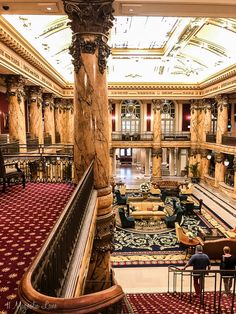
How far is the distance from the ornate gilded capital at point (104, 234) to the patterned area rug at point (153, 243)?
447 centimetres

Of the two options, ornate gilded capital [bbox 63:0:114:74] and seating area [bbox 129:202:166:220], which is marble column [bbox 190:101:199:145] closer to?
seating area [bbox 129:202:166:220]

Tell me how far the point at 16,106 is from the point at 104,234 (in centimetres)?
725

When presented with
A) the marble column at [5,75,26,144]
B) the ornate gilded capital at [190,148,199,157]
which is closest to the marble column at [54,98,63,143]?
the marble column at [5,75,26,144]

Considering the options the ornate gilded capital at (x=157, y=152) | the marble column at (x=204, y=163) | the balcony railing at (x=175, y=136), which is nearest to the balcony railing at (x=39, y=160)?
the ornate gilded capital at (x=157, y=152)

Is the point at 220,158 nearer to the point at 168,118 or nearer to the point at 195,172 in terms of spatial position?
the point at 195,172

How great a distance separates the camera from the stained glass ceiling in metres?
10.9

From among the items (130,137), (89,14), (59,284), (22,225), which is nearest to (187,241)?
(22,225)

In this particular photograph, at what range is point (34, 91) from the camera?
→ 43.9 ft

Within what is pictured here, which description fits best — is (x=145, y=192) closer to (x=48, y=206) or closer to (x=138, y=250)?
(x=138, y=250)

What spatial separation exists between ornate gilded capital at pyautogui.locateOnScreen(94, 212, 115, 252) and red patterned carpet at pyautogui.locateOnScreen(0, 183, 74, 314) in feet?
2.60

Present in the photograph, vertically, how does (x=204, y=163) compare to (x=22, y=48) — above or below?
below

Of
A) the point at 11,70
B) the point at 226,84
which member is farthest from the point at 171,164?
the point at 11,70

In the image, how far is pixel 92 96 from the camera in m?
5.08

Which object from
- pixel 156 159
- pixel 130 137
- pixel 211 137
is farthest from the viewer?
pixel 130 137
